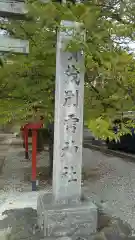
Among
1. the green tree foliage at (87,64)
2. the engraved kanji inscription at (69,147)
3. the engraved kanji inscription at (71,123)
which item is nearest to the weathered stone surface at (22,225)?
the engraved kanji inscription at (69,147)

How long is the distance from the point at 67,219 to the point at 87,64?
1772 millimetres

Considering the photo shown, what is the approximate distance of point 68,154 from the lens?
2.71 metres

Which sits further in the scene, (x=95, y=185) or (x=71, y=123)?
(x=95, y=185)

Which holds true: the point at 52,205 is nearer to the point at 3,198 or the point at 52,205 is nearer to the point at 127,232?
the point at 127,232

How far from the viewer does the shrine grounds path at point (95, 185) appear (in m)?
4.17

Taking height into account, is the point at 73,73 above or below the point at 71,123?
above

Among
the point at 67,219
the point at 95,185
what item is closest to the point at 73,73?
the point at 67,219

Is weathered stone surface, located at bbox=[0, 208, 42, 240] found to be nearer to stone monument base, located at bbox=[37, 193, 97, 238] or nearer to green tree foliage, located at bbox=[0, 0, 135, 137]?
stone monument base, located at bbox=[37, 193, 97, 238]

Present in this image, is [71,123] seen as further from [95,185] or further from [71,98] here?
[95,185]

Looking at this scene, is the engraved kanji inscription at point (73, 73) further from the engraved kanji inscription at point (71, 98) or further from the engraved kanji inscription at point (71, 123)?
the engraved kanji inscription at point (71, 123)

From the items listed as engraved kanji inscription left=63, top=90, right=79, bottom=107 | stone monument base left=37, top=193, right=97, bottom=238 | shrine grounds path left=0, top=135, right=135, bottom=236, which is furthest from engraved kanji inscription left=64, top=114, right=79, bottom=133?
shrine grounds path left=0, top=135, right=135, bottom=236

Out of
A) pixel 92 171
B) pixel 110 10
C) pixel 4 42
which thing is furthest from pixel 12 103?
pixel 92 171

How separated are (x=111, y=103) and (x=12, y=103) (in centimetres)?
153

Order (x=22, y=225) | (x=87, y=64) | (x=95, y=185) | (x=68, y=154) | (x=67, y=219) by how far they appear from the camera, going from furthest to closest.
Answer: (x=95, y=185), (x=87, y=64), (x=22, y=225), (x=68, y=154), (x=67, y=219)
